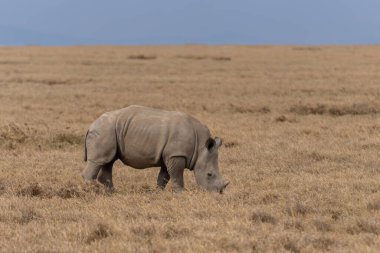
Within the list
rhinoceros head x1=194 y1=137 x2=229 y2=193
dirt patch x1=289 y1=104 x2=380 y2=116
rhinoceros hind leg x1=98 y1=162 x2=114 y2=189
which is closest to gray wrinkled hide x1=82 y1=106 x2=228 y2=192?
rhinoceros head x1=194 y1=137 x2=229 y2=193

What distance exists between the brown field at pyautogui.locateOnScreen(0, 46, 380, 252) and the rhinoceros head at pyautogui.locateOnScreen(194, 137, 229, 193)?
1.03 ft

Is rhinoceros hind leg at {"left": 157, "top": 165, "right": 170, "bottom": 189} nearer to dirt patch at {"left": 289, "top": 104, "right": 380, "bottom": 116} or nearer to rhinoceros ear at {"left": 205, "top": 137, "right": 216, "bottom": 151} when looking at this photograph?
rhinoceros ear at {"left": 205, "top": 137, "right": 216, "bottom": 151}

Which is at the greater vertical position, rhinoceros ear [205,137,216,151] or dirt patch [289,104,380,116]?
rhinoceros ear [205,137,216,151]

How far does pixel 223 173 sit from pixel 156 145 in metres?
2.32

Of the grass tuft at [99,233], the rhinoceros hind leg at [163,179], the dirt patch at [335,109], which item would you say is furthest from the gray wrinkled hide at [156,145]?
the dirt patch at [335,109]

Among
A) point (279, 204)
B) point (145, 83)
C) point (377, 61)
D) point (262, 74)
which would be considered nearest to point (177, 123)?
point (279, 204)

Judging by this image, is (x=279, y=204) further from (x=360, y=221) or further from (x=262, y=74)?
(x=262, y=74)

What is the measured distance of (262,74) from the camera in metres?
31.7

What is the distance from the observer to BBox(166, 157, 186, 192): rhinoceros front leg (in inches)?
354

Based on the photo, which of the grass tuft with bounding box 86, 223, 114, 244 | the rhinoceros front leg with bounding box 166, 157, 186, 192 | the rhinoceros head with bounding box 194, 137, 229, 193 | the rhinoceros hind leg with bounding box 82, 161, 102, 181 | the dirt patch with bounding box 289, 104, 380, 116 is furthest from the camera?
the dirt patch with bounding box 289, 104, 380, 116

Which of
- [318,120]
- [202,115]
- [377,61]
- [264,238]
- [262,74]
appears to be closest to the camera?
[264,238]

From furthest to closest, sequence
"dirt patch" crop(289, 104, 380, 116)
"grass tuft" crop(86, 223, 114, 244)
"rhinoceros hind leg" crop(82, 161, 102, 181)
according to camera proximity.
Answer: "dirt patch" crop(289, 104, 380, 116) → "rhinoceros hind leg" crop(82, 161, 102, 181) → "grass tuft" crop(86, 223, 114, 244)

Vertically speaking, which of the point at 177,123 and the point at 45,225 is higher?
the point at 177,123

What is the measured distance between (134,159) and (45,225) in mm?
2373
